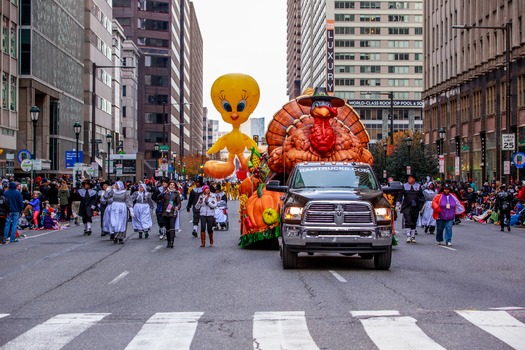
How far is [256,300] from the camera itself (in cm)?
1158

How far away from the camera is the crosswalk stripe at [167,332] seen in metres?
8.30

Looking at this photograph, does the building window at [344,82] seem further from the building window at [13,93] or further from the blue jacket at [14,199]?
the blue jacket at [14,199]

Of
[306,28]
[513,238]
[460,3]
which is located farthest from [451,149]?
[306,28]

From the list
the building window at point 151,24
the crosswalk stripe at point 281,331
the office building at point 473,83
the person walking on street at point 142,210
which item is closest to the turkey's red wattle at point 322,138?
the person walking on street at point 142,210

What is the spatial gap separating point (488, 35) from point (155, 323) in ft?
167

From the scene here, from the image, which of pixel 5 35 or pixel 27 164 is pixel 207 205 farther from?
pixel 5 35

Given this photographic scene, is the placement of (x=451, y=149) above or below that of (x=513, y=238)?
above

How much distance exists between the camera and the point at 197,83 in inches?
7702

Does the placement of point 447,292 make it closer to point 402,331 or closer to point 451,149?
point 402,331

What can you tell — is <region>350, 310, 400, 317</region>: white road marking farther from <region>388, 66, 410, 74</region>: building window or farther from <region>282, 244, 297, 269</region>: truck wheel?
<region>388, 66, 410, 74</region>: building window

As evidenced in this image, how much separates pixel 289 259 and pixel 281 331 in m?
6.50

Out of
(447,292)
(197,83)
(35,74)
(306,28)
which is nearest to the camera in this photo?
(447,292)

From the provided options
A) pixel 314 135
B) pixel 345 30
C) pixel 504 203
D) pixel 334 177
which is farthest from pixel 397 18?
pixel 334 177

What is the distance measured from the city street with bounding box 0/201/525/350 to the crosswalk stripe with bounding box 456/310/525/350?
13mm
